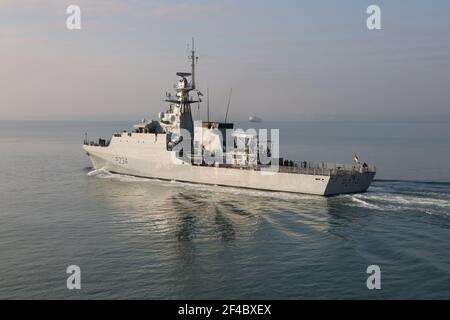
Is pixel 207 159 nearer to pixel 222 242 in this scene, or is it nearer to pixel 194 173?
pixel 194 173

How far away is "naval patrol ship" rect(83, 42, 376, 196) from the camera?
113ft

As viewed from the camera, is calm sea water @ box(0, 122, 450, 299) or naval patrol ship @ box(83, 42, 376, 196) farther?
naval patrol ship @ box(83, 42, 376, 196)

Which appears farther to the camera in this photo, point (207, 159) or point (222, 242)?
point (207, 159)

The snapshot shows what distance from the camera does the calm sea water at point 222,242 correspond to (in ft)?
54.8

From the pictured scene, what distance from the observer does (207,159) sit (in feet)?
135

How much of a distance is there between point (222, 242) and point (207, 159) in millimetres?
19019

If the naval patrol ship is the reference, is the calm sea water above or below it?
below

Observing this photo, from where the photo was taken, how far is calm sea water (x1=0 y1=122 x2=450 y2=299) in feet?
54.8

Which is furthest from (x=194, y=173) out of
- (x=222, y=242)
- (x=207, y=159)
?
(x=222, y=242)

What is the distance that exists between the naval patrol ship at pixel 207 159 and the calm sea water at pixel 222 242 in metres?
1.31

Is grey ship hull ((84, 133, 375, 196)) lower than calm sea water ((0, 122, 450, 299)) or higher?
higher

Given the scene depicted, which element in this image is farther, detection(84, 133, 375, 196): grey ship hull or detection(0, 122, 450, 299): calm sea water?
detection(84, 133, 375, 196): grey ship hull

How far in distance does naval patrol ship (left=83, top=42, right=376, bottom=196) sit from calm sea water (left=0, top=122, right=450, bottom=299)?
51.7 inches

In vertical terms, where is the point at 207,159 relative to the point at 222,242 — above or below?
above
